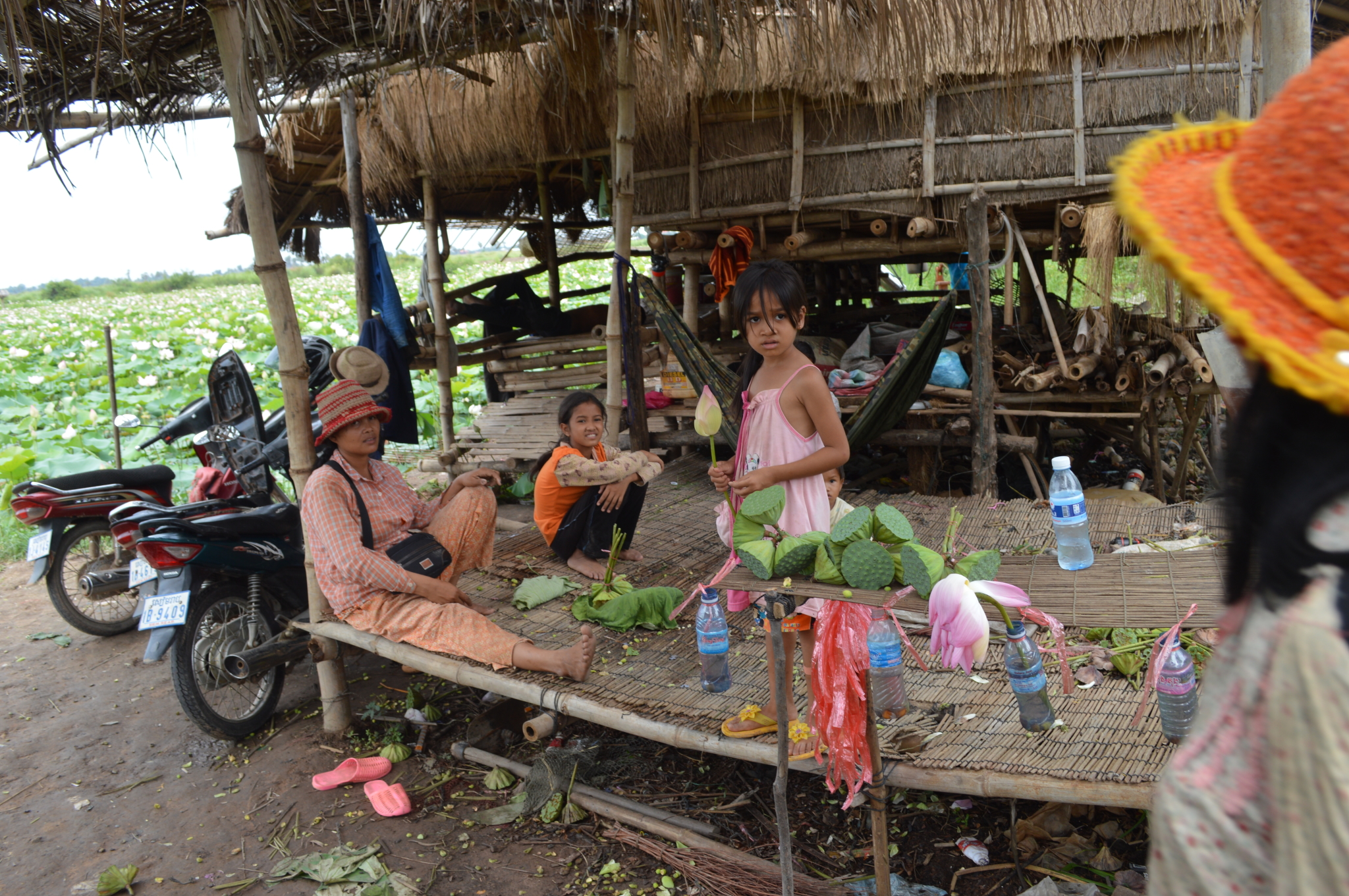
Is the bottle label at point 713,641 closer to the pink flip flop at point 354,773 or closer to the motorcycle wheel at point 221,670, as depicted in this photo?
the pink flip flop at point 354,773

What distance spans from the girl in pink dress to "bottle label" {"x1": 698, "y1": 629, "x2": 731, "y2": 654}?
0.23m

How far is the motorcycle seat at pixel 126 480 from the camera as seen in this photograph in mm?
4336

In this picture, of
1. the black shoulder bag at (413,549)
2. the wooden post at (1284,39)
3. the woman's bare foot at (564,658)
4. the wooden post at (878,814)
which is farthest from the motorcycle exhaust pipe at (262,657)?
the wooden post at (1284,39)

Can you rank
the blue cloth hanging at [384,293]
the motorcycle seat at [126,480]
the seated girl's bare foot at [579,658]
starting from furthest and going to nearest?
the blue cloth hanging at [384,293] < the motorcycle seat at [126,480] < the seated girl's bare foot at [579,658]

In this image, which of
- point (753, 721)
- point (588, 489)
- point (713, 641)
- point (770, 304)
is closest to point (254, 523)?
point (588, 489)

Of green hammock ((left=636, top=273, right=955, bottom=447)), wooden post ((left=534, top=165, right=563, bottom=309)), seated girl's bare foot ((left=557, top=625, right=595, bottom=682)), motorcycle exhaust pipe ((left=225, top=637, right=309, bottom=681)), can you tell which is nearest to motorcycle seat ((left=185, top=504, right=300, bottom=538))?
motorcycle exhaust pipe ((left=225, top=637, right=309, bottom=681))

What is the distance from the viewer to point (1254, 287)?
70 cm

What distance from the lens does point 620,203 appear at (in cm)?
445

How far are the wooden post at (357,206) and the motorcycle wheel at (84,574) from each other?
2.10m

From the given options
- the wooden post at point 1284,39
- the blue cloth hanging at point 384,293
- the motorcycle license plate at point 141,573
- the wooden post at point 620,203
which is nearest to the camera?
the wooden post at point 1284,39

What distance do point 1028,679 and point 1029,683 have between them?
0.02m

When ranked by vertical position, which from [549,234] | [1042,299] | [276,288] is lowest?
[1042,299]

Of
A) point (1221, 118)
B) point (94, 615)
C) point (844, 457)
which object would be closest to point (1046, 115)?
point (844, 457)

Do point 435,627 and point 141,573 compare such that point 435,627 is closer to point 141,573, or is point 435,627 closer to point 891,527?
point 141,573
